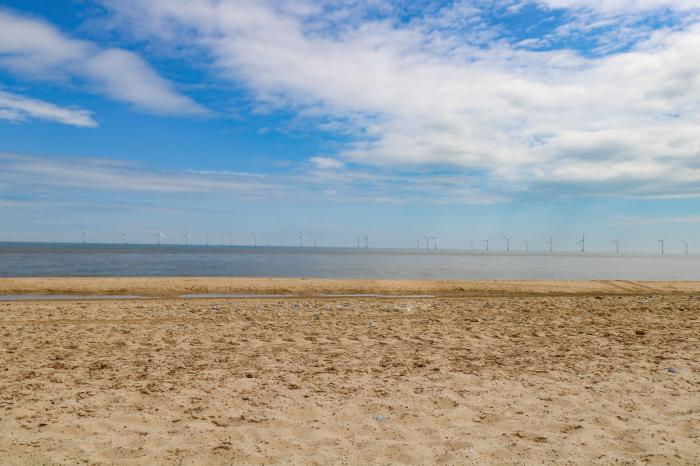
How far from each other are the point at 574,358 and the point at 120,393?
859cm

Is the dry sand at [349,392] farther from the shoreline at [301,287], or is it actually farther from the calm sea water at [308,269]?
the calm sea water at [308,269]

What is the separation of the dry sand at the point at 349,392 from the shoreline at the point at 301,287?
47.4 ft

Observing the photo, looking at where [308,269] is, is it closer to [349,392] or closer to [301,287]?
[301,287]

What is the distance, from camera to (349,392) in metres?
7.66

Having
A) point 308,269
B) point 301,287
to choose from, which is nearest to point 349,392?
point 301,287

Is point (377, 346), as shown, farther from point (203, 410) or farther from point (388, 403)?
point (203, 410)

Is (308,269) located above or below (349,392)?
below

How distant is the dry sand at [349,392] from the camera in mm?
5637

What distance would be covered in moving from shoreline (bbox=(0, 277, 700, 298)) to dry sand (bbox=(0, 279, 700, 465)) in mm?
14437

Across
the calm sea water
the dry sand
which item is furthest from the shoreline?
the dry sand

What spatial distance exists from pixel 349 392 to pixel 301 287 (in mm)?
23143

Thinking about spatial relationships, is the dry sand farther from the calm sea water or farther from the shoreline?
the calm sea water

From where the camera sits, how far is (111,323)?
47.2ft

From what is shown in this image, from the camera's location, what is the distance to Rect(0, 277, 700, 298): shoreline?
2830cm
